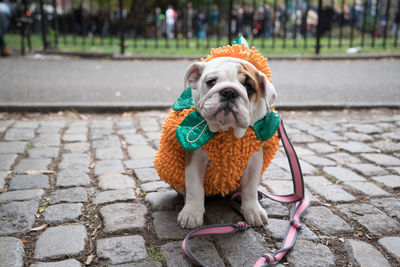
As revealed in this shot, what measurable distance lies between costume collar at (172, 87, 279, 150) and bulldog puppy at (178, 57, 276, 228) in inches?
1.7

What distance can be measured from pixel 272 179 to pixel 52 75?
5.23 m

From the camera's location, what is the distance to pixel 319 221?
2375 mm

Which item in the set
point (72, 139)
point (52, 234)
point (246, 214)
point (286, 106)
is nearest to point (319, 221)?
point (246, 214)

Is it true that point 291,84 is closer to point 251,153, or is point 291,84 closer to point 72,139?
point 72,139

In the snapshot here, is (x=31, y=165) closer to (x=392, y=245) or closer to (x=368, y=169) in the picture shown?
(x=392, y=245)

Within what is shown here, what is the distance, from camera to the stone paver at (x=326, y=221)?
7.43 ft

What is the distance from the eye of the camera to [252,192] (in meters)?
2.30

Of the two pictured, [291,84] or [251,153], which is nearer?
[251,153]

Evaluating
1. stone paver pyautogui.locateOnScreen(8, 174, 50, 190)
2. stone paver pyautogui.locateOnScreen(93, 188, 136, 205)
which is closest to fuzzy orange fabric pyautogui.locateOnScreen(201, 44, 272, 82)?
stone paver pyautogui.locateOnScreen(93, 188, 136, 205)

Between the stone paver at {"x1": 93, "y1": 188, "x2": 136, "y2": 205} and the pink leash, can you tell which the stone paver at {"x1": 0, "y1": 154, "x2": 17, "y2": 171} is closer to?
the stone paver at {"x1": 93, "y1": 188, "x2": 136, "y2": 205}

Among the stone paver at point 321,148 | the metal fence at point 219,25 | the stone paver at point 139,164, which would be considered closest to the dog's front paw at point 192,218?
the stone paver at point 139,164

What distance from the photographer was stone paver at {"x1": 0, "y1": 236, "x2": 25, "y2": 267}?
6.19ft

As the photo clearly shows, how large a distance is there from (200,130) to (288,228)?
0.78m

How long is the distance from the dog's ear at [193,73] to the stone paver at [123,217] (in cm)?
89
